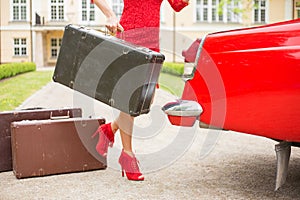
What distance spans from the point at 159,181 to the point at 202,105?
580 mm

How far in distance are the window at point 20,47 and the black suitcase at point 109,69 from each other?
85.8 feet

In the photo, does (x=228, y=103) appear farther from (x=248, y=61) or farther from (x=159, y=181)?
(x=159, y=181)

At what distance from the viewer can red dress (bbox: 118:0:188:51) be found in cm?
281

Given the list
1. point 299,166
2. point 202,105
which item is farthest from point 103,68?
point 299,166

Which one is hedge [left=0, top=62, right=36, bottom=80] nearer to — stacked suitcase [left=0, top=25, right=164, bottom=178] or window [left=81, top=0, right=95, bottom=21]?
window [left=81, top=0, right=95, bottom=21]

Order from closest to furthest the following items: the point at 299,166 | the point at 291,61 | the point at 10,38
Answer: the point at 291,61 < the point at 299,166 < the point at 10,38

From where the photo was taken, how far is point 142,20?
111 inches

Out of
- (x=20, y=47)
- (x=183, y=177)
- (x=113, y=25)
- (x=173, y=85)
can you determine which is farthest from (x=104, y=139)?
(x=20, y=47)

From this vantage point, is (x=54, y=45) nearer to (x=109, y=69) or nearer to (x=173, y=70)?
(x=173, y=70)

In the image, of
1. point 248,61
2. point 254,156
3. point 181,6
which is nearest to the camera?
point 248,61

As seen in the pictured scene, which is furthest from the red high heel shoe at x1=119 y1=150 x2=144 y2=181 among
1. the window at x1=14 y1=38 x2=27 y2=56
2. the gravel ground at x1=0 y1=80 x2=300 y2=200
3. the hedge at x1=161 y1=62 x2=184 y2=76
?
the window at x1=14 y1=38 x2=27 y2=56

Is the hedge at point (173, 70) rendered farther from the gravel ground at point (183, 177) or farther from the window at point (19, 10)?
the window at point (19, 10)

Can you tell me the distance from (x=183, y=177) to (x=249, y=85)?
89cm

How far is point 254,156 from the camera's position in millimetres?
3709
